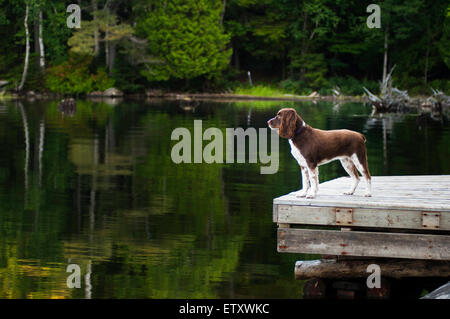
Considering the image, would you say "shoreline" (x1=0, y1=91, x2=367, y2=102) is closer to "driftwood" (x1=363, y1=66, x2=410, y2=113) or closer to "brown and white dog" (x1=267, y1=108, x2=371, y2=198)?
"driftwood" (x1=363, y1=66, x2=410, y2=113)

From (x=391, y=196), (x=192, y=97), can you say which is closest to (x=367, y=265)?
(x=391, y=196)

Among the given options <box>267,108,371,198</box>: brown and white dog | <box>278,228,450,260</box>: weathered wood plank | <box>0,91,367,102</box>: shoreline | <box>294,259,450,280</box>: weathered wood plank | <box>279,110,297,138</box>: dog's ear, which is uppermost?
<box>0,91,367,102</box>: shoreline

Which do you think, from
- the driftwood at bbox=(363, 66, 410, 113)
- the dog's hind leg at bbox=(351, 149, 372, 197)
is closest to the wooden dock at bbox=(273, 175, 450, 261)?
the dog's hind leg at bbox=(351, 149, 372, 197)

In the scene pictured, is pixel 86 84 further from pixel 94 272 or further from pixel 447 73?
pixel 94 272

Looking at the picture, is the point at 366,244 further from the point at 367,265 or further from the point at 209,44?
the point at 209,44

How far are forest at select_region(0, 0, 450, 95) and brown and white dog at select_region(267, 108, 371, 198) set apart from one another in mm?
48670

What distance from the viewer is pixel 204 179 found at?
61.3ft

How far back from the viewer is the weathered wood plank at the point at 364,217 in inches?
340

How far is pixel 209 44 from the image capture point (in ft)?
200

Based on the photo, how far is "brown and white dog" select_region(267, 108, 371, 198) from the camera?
29.2ft

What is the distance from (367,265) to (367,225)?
514 millimetres

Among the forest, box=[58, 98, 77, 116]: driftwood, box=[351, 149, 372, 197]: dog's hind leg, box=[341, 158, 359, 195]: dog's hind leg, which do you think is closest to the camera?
box=[351, 149, 372, 197]: dog's hind leg

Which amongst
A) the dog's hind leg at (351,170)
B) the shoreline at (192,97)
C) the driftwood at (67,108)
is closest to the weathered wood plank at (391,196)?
the dog's hind leg at (351,170)
